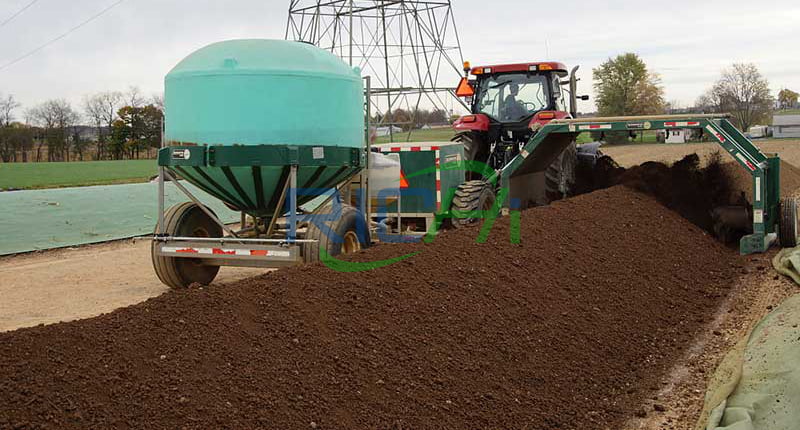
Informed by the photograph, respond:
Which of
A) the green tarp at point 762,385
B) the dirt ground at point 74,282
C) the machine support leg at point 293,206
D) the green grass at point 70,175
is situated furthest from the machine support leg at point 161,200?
the green grass at point 70,175

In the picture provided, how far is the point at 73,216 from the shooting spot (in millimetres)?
14438

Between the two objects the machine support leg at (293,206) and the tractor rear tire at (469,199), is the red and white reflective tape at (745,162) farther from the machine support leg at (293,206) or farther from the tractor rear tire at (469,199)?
the machine support leg at (293,206)

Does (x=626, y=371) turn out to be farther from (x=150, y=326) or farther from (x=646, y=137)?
(x=646, y=137)

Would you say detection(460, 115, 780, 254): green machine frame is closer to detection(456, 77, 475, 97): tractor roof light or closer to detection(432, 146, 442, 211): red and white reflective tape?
detection(432, 146, 442, 211): red and white reflective tape

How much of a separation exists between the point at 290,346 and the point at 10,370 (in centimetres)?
155

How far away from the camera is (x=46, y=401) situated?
372cm

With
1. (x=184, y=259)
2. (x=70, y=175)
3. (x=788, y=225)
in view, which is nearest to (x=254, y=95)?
(x=184, y=259)

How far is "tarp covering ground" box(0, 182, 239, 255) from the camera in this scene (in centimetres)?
1308

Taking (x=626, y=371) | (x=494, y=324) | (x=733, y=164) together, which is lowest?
(x=626, y=371)

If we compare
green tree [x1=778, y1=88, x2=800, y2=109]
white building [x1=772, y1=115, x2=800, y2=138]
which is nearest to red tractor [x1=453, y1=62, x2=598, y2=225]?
white building [x1=772, y1=115, x2=800, y2=138]

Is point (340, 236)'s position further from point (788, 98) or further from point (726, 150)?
point (788, 98)

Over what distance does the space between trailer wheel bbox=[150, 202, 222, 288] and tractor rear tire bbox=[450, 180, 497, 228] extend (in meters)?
3.18

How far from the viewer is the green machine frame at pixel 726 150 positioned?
33.3 ft

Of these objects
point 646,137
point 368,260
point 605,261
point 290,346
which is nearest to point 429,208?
point 605,261
